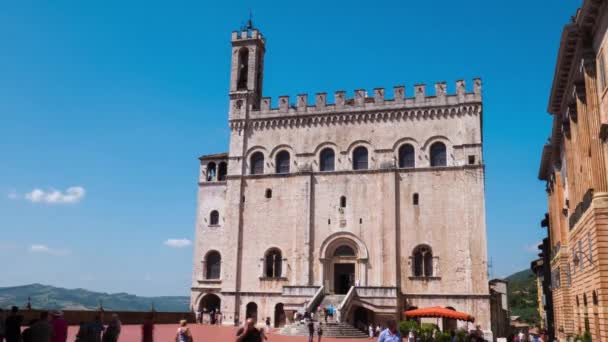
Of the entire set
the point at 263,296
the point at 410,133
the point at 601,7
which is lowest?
the point at 263,296

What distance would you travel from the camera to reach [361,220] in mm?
38750

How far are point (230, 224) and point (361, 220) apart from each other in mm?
9843

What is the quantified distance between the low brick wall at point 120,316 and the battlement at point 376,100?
1623 cm

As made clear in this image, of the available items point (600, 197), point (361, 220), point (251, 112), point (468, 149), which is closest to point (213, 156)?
point (251, 112)

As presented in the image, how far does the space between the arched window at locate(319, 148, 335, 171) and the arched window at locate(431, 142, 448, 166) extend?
23.3 ft

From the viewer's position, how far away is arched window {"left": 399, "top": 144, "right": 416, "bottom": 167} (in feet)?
128

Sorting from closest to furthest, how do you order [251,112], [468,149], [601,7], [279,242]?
[601,7], [468,149], [279,242], [251,112]

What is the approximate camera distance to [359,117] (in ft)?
133

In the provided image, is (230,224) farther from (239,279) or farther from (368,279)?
(368,279)

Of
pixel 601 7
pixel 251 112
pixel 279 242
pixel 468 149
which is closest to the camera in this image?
pixel 601 7

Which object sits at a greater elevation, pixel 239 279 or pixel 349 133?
pixel 349 133

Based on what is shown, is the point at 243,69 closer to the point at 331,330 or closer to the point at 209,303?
the point at 209,303

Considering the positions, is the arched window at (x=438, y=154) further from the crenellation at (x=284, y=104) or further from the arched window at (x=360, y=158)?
the crenellation at (x=284, y=104)

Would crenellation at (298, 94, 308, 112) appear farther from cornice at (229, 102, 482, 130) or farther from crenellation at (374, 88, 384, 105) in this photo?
crenellation at (374, 88, 384, 105)
